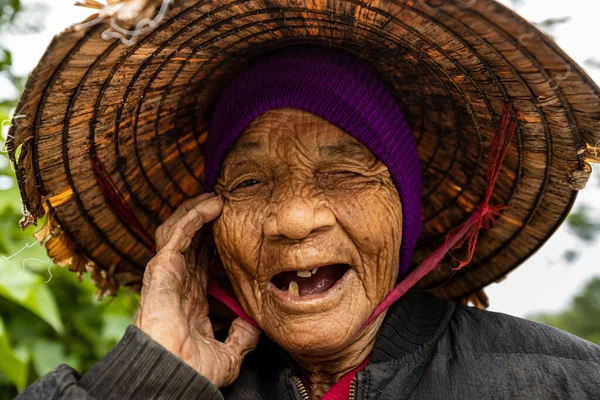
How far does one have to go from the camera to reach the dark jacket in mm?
1777

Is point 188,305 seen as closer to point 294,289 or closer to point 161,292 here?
point 161,292

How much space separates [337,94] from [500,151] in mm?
538

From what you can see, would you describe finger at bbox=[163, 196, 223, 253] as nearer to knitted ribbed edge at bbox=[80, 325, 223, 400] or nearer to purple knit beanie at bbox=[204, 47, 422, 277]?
purple knit beanie at bbox=[204, 47, 422, 277]

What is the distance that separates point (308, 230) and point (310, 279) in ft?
0.76

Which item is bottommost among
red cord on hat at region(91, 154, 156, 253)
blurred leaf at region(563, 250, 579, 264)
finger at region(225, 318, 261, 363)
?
blurred leaf at region(563, 250, 579, 264)

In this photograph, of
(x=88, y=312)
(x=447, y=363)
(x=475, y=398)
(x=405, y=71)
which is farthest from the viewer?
(x=88, y=312)

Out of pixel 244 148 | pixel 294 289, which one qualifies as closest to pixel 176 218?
pixel 244 148

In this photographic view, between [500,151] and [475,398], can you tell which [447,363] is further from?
[500,151]

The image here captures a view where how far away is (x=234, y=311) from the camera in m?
2.32

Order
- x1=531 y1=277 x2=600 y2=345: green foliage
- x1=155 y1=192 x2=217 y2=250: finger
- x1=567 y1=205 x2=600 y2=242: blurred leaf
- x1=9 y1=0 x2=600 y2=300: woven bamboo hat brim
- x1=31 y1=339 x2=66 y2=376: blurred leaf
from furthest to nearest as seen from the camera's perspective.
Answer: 1. x1=531 y1=277 x2=600 y2=345: green foliage
2. x1=567 y1=205 x2=600 y2=242: blurred leaf
3. x1=31 y1=339 x2=66 y2=376: blurred leaf
4. x1=155 y1=192 x2=217 y2=250: finger
5. x1=9 y1=0 x2=600 y2=300: woven bamboo hat brim

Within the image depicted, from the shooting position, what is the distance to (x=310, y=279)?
2.12 meters

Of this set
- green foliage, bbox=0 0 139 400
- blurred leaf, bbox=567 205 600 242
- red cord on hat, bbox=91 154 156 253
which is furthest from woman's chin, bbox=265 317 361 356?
blurred leaf, bbox=567 205 600 242

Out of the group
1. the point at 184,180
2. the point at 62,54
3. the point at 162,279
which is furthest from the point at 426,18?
the point at 184,180

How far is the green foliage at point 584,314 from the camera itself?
8.20 m
